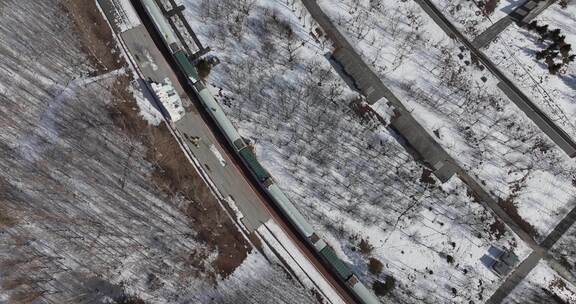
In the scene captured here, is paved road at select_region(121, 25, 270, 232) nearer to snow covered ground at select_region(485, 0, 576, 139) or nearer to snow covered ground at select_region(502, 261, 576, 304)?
snow covered ground at select_region(502, 261, 576, 304)

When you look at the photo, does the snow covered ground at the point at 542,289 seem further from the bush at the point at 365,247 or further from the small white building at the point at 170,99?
the small white building at the point at 170,99

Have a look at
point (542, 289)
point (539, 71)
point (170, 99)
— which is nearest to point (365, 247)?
point (542, 289)

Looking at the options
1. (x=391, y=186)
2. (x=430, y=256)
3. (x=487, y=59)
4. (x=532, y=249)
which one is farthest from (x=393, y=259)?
(x=487, y=59)

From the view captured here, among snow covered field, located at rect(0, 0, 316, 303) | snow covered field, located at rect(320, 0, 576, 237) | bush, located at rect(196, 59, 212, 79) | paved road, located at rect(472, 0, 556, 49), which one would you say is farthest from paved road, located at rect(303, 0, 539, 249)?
snow covered field, located at rect(0, 0, 316, 303)

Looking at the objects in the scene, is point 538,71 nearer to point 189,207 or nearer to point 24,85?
point 189,207

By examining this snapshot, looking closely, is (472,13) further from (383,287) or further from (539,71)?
(383,287)

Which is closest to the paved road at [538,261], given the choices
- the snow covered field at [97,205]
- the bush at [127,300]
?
the snow covered field at [97,205]
